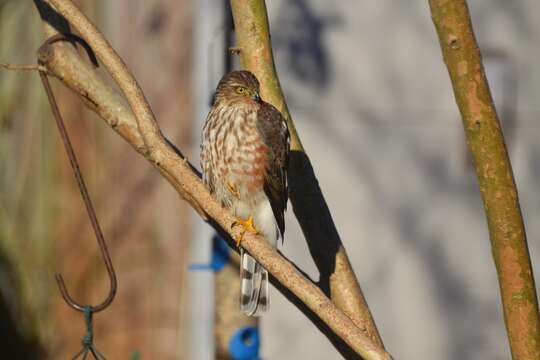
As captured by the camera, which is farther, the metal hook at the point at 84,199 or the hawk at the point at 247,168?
the hawk at the point at 247,168

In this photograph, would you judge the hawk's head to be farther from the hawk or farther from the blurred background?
the blurred background

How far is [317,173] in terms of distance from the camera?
535 cm

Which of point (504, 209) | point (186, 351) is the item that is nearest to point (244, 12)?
point (504, 209)

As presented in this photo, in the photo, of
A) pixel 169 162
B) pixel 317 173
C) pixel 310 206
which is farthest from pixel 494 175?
pixel 317 173

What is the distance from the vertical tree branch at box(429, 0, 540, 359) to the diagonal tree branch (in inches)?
12.2

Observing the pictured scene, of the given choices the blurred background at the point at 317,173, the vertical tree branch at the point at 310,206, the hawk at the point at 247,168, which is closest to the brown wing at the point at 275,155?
the hawk at the point at 247,168

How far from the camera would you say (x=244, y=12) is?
260cm

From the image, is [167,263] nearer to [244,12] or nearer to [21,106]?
[21,106]

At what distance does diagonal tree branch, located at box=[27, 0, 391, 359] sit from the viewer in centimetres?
226

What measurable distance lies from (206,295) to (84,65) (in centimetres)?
261

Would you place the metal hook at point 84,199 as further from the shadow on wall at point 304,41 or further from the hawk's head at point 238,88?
the shadow on wall at point 304,41

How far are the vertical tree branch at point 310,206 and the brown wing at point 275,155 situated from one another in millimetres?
235

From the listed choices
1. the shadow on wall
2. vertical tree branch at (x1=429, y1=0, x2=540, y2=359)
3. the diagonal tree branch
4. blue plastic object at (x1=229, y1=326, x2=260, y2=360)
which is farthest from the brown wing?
the shadow on wall

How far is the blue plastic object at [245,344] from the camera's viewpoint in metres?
3.71
